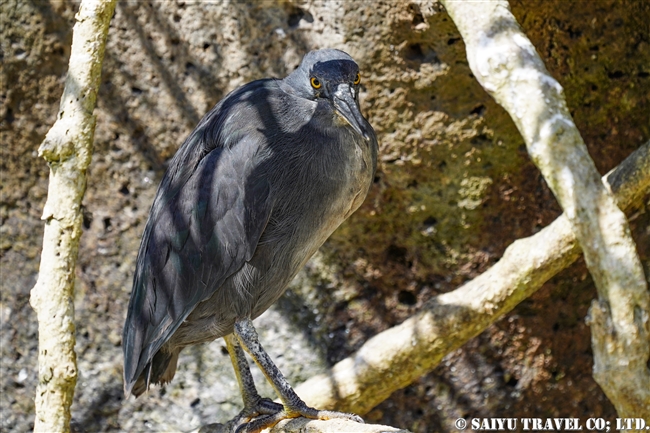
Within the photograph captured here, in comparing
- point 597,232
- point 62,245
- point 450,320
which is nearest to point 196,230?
point 62,245

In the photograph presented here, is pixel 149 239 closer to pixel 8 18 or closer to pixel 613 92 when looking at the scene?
pixel 8 18

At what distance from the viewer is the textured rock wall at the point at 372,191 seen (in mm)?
3666

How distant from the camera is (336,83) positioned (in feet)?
9.15

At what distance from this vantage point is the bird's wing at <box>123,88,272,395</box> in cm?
277

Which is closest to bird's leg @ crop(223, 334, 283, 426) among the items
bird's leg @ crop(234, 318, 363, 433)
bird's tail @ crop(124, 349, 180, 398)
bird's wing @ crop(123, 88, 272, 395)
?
bird's leg @ crop(234, 318, 363, 433)

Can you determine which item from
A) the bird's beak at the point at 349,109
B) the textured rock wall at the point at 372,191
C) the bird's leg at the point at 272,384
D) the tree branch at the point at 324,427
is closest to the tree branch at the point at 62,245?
the bird's leg at the point at 272,384

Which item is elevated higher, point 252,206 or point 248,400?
point 252,206

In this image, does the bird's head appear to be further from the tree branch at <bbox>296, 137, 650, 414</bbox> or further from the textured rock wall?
the tree branch at <bbox>296, 137, 650, 414</bbox>

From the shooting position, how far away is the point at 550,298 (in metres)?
3.98

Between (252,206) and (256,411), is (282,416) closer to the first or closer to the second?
(256,411)

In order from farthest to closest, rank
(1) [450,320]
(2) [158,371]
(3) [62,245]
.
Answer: (1) [450,320], (2) [158,371], (3) [62,245]

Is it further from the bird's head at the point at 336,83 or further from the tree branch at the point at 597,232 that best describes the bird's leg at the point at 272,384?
the tree branch at the point at 597,232

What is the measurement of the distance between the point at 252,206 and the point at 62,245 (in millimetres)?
730

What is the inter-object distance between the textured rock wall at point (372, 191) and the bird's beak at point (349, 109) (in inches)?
36.2
